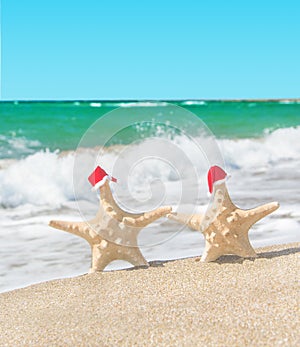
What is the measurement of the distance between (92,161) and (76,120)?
13.3m

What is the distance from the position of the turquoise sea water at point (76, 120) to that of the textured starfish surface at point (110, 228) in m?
7.60

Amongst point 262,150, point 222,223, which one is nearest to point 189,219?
point 222,223

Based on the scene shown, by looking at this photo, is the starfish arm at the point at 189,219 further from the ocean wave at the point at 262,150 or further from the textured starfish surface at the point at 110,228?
the ocean wave at the point at 262,150

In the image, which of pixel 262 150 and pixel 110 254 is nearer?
pixel 110 254

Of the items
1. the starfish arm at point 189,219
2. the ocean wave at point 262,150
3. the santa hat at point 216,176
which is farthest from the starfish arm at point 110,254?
the ocean wave at point 262,150

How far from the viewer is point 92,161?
4133 millimetres

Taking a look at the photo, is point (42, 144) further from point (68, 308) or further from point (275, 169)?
point (68, 308)

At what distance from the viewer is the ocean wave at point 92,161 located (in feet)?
22.0

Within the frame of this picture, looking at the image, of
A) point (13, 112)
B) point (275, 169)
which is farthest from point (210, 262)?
point (13, 112)

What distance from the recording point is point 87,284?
3002mm

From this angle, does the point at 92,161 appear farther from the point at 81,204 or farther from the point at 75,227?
the point at 75,227

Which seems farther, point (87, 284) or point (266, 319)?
point (87, 284)

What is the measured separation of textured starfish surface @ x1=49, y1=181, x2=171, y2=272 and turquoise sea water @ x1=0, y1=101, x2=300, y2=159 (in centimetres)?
760

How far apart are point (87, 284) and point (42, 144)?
31.5 ft
